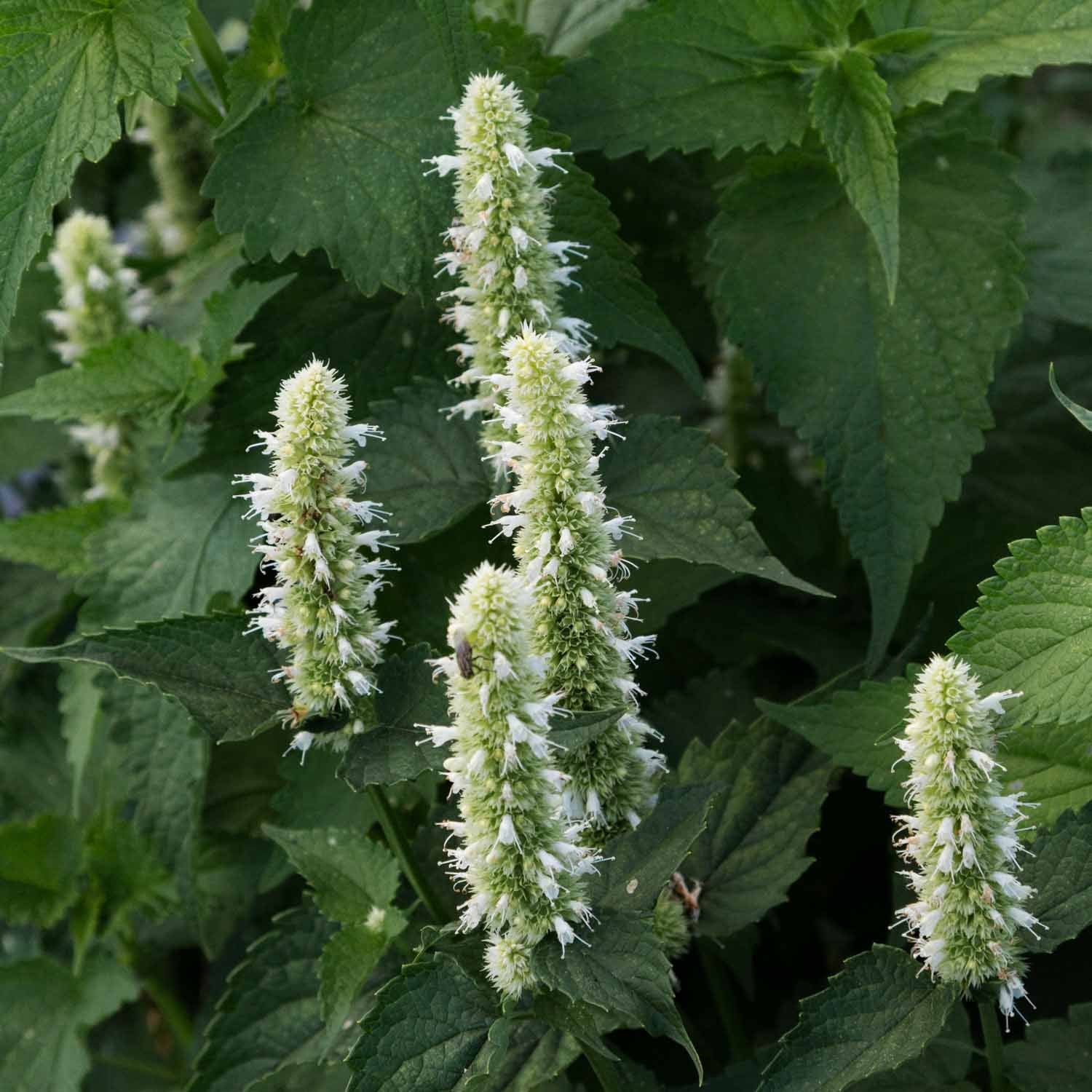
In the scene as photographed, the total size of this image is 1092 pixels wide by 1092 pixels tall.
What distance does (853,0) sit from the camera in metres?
1.90

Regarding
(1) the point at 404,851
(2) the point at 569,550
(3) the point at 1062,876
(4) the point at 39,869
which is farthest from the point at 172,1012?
(3) the point at 1062,876

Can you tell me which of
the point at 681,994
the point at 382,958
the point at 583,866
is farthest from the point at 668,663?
the point at 583,866

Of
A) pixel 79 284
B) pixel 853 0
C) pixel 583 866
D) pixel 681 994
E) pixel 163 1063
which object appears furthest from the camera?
pixel 163 1063

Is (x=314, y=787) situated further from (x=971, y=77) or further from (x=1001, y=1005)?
(x=971, y=77)

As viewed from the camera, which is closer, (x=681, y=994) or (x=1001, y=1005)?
(x=1001, y=1005)

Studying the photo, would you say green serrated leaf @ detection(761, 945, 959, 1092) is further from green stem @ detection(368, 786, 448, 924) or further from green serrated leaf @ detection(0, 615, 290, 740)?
green serrated leaf @ detection(0, 615, 290, 740)

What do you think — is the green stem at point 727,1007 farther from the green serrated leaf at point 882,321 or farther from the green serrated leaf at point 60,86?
the green serrated leaf at point 60,86

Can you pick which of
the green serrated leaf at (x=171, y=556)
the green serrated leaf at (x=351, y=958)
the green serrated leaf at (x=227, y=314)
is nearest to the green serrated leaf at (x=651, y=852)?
the green serrated leaf at (x=351, y=958)

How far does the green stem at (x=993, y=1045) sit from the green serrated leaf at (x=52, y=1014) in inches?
53.4

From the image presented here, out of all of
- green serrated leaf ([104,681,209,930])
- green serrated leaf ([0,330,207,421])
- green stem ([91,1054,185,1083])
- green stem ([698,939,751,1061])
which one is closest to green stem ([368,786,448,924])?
green stem ([698,939,751,1061])

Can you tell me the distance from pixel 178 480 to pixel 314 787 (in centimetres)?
53

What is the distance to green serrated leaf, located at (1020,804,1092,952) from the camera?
135cm

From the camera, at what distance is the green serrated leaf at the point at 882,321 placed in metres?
1.81

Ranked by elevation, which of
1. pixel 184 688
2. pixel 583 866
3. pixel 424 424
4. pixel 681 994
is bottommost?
pixel 681 994
